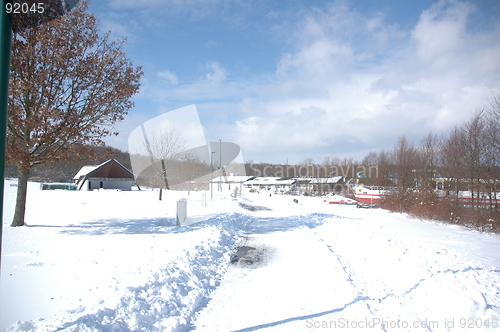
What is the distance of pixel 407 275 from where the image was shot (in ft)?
20.8

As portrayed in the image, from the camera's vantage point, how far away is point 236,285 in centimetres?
582

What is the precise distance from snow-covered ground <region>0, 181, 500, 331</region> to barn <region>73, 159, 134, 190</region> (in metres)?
49.0

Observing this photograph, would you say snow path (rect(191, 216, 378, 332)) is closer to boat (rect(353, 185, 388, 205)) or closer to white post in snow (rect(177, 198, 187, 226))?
white post in snow (rect(177, 198, 187, 226))

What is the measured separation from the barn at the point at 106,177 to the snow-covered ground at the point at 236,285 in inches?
1929

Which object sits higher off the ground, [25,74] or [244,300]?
[25,74]

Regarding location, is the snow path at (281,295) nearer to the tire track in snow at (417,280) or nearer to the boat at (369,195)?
the tire track in snow at (417,280)

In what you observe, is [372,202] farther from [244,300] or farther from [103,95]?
[244,300]

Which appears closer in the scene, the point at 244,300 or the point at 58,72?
the point at 244,300

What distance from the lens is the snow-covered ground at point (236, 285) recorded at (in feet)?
13.6

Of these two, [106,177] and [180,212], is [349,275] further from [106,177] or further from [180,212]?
[106,177]

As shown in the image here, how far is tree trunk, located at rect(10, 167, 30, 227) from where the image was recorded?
34.4 ft

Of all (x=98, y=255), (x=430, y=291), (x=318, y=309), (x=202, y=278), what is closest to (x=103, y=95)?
(x=98, y=255)

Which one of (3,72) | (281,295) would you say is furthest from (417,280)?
(3,72)

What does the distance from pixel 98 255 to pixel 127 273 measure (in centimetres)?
184
